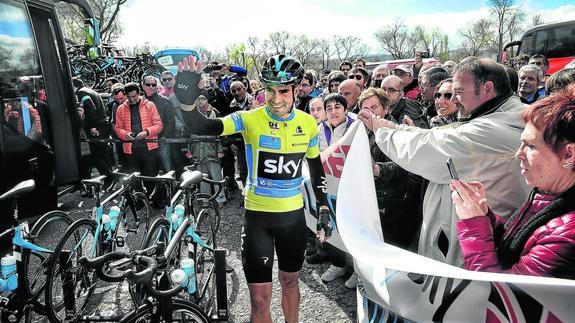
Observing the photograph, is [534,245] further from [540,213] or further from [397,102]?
[397,102]

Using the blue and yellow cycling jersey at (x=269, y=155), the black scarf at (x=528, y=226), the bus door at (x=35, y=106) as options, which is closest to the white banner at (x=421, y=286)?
the black scarf at (x=528, y=226)

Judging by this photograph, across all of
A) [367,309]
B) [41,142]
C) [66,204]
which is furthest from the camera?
[66,204]

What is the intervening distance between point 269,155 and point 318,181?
0.48 m

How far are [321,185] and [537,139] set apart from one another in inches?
66.2

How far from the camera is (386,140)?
7.71 ft

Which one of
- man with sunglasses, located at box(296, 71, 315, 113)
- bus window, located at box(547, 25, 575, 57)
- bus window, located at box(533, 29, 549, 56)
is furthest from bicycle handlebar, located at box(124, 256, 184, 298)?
bus window, located at box(533, 29, 549, 56)

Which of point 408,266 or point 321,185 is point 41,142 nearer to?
point 321,185

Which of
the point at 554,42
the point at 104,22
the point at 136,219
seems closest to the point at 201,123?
the point at 136,219

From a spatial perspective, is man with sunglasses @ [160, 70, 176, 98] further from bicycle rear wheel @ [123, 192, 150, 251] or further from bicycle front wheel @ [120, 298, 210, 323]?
bicycle front wheel @ [120, 298, 210, 323]

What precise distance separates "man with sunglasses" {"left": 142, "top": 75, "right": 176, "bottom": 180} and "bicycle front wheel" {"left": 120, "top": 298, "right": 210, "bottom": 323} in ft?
14.7

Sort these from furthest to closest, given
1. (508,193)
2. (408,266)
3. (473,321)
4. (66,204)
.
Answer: (66,204), (508,193), (408,266), (473,321)

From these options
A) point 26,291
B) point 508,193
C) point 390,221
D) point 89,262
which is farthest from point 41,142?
point 508,193

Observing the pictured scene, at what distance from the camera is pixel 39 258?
333 cm

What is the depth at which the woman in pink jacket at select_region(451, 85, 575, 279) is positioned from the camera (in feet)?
4.25
